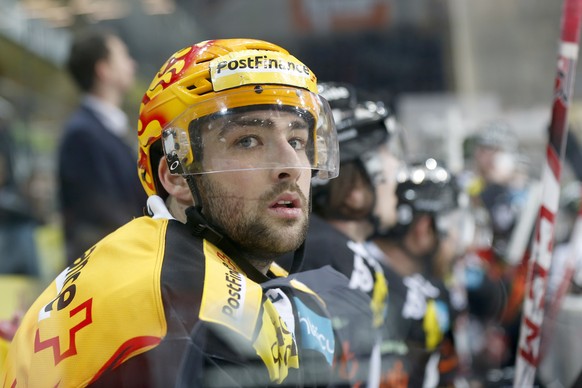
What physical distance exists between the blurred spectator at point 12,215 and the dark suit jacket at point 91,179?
0.70ft

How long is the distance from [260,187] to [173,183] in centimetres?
18

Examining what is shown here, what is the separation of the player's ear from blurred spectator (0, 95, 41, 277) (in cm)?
90

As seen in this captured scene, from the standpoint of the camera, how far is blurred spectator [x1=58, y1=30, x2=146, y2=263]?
1996 mm

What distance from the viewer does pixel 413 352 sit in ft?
7.71

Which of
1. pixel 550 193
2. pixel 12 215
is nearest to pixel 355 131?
pixel 550 193

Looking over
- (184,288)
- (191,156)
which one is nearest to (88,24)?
(191,156)

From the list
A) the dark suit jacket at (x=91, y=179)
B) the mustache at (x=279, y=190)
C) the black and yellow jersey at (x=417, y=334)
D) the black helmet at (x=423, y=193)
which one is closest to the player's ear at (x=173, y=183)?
the mustache at (x=279, y=190)

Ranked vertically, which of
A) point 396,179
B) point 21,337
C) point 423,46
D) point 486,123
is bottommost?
point 486,123

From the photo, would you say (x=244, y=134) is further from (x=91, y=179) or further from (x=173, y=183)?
(x=91, y=179)

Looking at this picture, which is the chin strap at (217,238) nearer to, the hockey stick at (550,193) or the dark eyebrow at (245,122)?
the dark eyebrow at (245,122)

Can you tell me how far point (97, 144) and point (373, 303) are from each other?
75 centimetres

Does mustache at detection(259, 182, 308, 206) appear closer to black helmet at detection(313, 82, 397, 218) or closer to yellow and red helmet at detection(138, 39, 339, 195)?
yellow and red helmet at detection(138, 39, 339, 195)

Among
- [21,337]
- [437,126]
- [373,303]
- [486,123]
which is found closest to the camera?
[21,337]

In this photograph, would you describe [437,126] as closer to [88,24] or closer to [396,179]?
[396,179]
